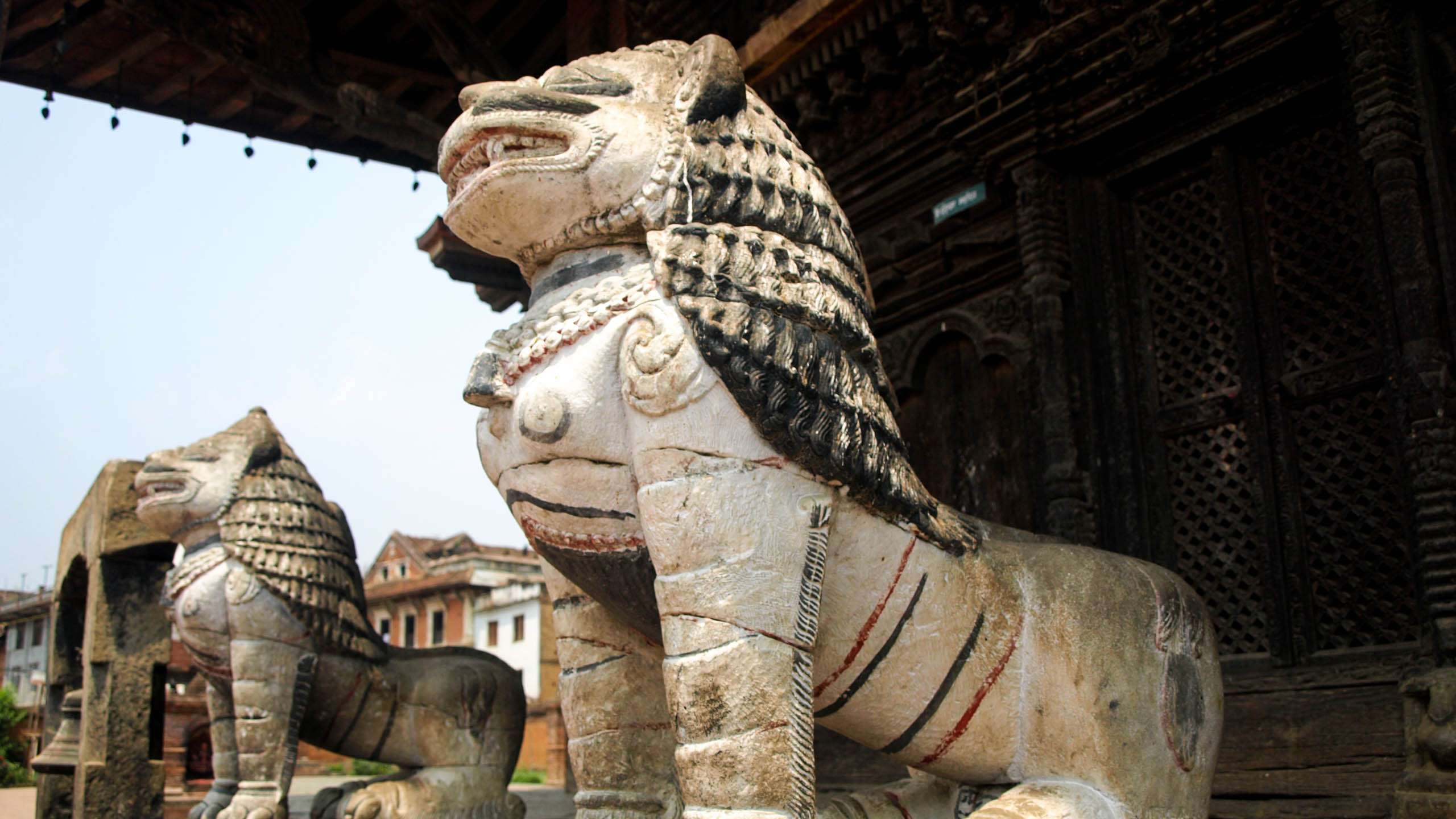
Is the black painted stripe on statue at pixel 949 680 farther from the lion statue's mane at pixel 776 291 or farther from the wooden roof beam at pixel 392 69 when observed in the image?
the wooden roof beam at pixel 392 69

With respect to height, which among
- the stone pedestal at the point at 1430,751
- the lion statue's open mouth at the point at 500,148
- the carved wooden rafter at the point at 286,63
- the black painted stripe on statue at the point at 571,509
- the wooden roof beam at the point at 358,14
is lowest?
the stone pedestal at the point at 1430,751

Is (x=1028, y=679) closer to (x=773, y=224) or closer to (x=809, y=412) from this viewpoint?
(x=809, y=412)

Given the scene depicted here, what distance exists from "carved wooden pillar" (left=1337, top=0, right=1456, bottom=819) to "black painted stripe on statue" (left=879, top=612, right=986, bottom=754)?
1.20 metres

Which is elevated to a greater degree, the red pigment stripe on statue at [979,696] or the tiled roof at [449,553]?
the tiled roof at [449,553]

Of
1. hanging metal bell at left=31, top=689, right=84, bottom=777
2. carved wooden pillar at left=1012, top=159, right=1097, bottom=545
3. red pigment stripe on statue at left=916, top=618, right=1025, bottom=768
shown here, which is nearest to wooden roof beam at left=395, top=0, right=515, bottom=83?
carved wooden pillar at left=1012, top=159, right=1097, bottom=545

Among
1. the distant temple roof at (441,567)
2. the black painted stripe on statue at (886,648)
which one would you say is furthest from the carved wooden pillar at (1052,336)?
the distant temple roof at (441,567)

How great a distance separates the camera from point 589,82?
229 cm

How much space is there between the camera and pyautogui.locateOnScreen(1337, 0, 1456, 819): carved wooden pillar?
2590mm

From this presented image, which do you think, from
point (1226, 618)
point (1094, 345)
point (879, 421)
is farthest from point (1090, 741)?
point (1094, 345)

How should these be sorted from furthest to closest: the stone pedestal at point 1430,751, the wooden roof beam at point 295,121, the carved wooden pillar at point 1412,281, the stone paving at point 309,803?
1. the wooden roof beam at point 295,121
2. the stone paving at point 309,803
3. the carved wooden pillar at point 1412,281
4. the stone pedestal at point 1430,751

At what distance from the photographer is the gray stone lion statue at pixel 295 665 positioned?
3.72 meters

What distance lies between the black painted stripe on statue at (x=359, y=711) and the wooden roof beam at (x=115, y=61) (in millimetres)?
3637

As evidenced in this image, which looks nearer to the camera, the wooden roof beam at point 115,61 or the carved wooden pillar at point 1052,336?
the carved wooden pillar at point 1052,336

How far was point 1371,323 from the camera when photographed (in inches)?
132
